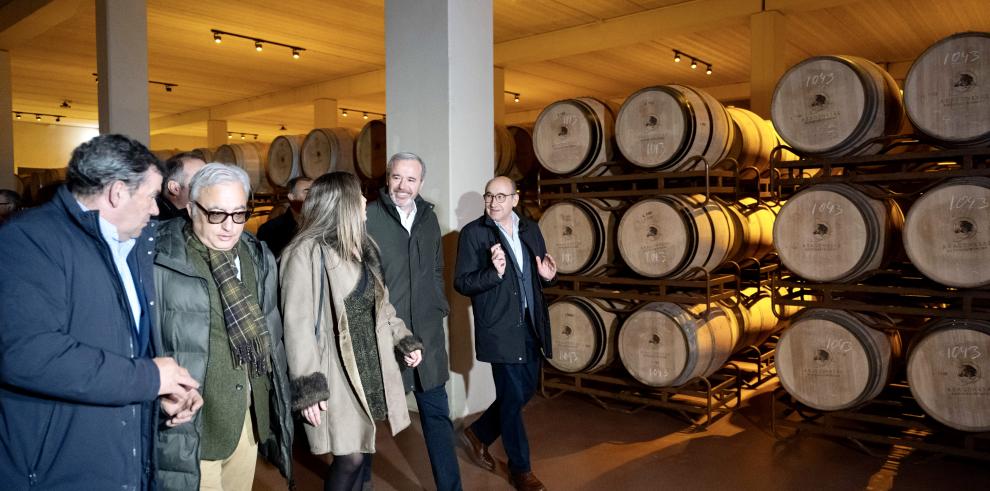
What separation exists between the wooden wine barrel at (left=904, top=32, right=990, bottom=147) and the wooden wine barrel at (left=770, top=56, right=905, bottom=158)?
278mm

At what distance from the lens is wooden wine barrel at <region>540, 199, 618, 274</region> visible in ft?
17.3

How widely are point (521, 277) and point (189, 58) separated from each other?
11172 mm

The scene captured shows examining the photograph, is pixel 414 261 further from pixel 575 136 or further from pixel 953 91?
pixel 953 91

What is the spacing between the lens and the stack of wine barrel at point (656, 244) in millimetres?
4875

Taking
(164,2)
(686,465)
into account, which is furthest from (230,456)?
(164,2)

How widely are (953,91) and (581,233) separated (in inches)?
99.2

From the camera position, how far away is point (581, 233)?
533 centimetres

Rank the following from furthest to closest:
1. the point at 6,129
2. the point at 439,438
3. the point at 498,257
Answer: the point at 6,129
the point at 498,257
the point at 439,438

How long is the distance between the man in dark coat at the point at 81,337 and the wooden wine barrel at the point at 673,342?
11.8 feet

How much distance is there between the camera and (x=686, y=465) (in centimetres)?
418

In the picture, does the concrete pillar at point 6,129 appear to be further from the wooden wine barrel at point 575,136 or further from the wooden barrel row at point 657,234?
the wooden barrel row at point 657,234

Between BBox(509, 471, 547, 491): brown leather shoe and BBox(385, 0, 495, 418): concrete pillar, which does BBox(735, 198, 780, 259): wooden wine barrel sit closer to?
BBox(385, 0, 495, 418): concrete pillar

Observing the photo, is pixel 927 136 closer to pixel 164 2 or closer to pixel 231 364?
pixel 231 364

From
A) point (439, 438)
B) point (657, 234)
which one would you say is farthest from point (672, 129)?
point (439, 438)
